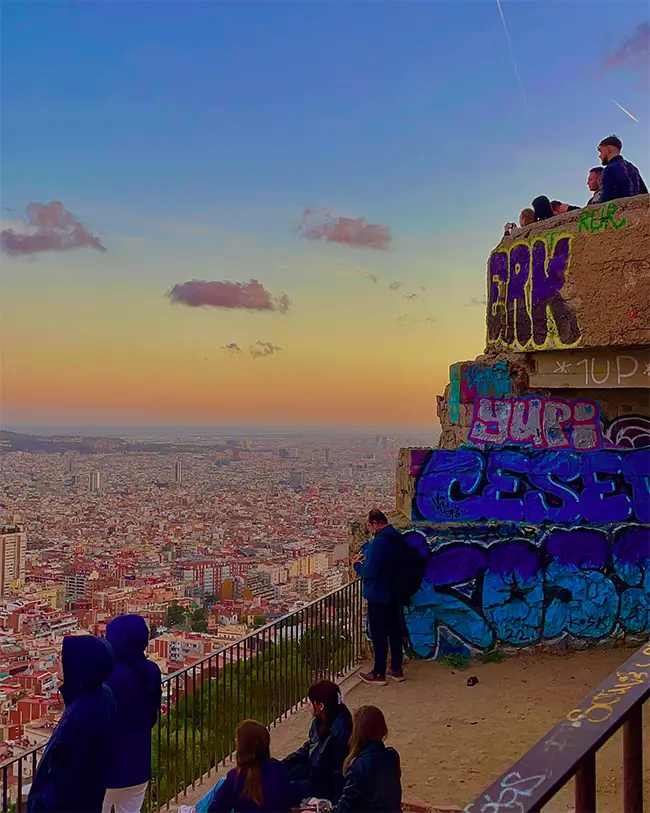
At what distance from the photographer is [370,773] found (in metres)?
4.11

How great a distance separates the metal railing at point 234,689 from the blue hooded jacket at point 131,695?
0.63 m

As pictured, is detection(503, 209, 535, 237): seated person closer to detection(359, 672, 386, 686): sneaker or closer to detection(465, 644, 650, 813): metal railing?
detection(359, 672, 386, 686): sneaker

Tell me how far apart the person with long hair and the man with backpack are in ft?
12.2

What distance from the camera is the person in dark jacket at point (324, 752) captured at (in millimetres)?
4617

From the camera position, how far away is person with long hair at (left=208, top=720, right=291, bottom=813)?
13.4ft

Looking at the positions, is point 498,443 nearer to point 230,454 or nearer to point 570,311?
point 570,311

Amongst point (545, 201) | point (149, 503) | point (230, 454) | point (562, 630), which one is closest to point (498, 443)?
point (562, 630)

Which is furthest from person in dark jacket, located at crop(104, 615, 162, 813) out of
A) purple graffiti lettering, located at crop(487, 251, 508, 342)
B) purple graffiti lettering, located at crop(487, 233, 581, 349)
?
purple graffiti lettering, located at crop(487, 251, 508, 342)

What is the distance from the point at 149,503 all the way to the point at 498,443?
54.7 ft

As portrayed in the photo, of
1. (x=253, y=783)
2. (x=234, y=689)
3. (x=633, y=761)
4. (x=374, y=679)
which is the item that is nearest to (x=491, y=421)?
(x=374, y=679)

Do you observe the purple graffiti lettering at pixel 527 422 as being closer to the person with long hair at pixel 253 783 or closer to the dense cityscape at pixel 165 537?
the dense cityscape at pixel 165 537

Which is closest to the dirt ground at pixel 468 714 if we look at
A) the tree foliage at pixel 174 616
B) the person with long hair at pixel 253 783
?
the person with long hair at pixel 253 783

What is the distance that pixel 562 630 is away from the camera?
8703mm

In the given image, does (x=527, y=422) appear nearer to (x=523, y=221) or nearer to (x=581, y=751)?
(x=523, y=221)
